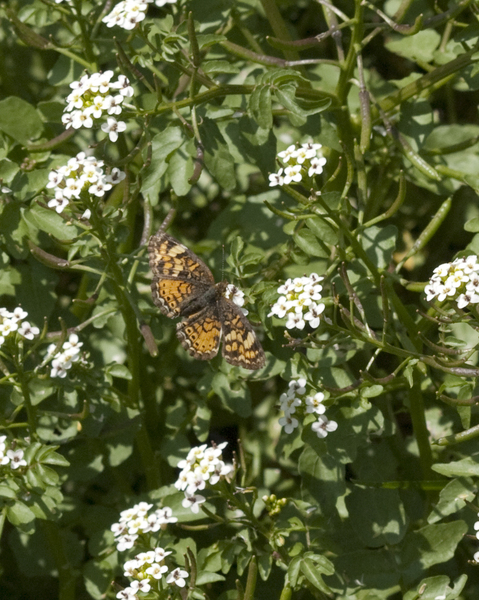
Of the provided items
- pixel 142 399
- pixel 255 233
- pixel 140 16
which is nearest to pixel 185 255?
pixel 255 233

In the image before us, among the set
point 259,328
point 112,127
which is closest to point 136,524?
point 259,328

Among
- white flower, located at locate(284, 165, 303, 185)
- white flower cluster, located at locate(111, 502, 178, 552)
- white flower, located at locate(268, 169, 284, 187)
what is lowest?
white flower cluster, located at locate(111, 502, 178, 552)

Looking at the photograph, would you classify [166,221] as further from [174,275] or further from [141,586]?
[141,586]

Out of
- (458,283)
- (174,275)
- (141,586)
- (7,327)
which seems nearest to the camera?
(458,283)

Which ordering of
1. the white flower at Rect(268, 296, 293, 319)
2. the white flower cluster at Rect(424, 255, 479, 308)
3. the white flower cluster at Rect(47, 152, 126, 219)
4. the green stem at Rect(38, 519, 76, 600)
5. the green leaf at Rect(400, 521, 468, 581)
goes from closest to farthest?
the white flower cluster at Rect(424, 255, 479, 308) < the white flower at Rect(268, 296, 293, 319) < the white flower cluster at Rect(47, 152, 126, 219) < the green leaf at Rect(400, 521, 468, 581) < the green stem at Rect(38, 519, 76, 600)

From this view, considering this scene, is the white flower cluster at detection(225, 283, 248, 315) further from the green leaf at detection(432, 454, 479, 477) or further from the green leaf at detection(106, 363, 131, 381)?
the green leaf at detection(432, 454, 479, 477)

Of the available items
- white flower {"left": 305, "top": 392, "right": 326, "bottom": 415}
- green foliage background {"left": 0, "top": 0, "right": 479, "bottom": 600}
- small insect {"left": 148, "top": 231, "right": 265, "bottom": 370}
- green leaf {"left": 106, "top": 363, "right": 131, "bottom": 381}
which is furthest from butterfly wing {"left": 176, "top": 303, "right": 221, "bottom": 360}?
white flower {"left": 305, "top": 392, "right": 326, "bottom": 415}

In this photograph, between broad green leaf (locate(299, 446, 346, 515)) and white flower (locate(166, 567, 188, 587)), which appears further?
broad green leaf (locate(299, 446, 346, 515))
